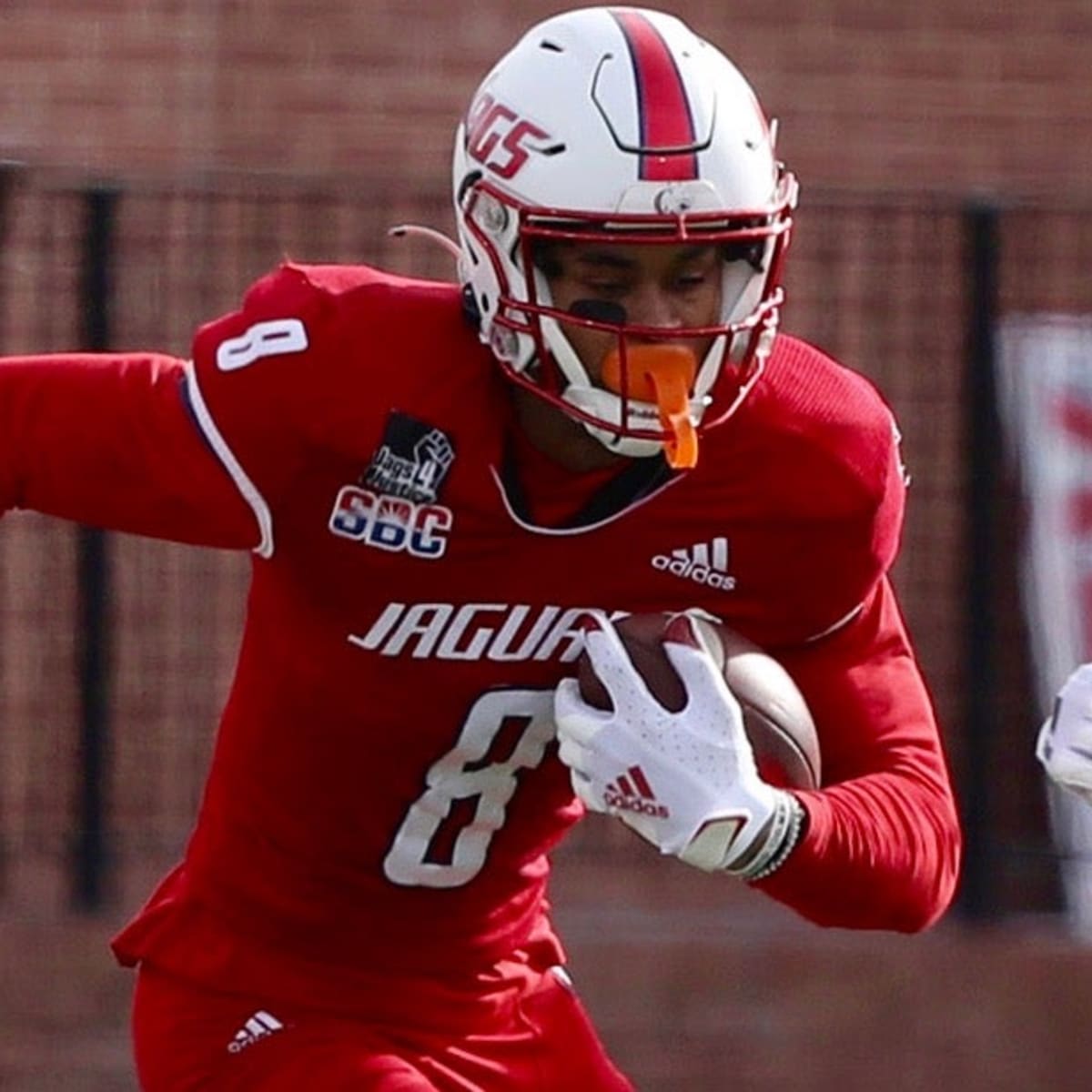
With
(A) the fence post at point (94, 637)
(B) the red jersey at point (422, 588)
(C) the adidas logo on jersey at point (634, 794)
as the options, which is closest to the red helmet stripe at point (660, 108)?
(B) the red jersey at point (422, 588)

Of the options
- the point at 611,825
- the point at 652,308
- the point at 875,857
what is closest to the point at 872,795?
the point at 875,857

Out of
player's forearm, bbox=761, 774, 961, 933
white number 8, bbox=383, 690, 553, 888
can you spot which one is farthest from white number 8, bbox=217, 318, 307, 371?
player's forearm, bbox=761, 774, 961, 933

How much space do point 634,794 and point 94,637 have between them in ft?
11.7

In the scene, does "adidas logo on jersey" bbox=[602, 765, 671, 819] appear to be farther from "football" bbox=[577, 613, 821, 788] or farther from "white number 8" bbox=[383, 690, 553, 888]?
"white number 8" bbox=[383, 690, 553, 888]

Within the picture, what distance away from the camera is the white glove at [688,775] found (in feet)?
12.8

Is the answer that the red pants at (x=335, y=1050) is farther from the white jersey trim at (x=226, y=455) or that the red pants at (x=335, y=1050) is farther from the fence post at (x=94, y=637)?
the fence post at (x=94, y=637)

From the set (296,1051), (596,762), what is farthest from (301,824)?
(596,762)

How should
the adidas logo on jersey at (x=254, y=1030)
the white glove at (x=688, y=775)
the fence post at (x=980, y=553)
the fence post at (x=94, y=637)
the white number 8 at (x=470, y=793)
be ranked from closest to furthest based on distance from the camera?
the white glove at (x=688, y=775) → the white number 8 at (x=470, y=793) → the adidas logo on jersey at (x=254, y=1030) → the fence post at (x=94, y=637) → the fence post at (x=980, y=553)

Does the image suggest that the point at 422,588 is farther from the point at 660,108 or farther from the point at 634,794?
the point at 660,108

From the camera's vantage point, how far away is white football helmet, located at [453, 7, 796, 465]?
405cm

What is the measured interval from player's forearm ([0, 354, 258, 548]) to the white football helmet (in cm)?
37

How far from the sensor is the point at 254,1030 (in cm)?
437

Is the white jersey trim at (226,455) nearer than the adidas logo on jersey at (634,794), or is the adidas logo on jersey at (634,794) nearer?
the adidas logo on jersey at (634,794)

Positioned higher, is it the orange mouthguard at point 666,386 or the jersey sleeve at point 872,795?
the orange mouthguard at point 666,386
